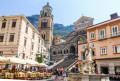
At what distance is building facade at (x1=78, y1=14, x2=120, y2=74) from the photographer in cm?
2047

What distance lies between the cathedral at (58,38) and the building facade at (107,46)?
62.4 feet

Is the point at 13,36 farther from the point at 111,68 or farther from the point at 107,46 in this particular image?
the point at 111,68

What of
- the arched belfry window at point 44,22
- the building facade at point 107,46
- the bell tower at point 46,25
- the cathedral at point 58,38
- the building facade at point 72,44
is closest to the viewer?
the building facade at point 107,46

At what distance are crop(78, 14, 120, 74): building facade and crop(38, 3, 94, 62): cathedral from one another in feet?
62.4

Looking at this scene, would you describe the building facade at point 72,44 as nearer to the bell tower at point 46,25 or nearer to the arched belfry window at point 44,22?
the bell tower at point 46,25

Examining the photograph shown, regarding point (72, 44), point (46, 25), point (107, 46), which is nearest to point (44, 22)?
point (46, 25)

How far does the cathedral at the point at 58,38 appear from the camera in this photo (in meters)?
46.9

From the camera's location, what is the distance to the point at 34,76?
1546 cm

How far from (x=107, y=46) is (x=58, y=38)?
41.0 metres

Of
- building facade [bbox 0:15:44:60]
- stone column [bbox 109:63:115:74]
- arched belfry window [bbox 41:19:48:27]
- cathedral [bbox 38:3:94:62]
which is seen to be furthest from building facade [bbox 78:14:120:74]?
arched belfry window [bbox 41:19:48:27]

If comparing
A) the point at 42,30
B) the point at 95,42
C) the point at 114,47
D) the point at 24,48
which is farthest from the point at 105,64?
the point at 42,30

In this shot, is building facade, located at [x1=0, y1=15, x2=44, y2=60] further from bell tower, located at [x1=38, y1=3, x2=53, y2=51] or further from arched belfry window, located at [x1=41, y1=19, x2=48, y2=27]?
arched belfry window, located at [x1=41, y1=19, x2=48, y2=27]

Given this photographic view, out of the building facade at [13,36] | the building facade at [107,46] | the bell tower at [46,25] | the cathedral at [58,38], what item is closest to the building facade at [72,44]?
the cathedral at [58,38]

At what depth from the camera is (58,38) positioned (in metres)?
61.8
